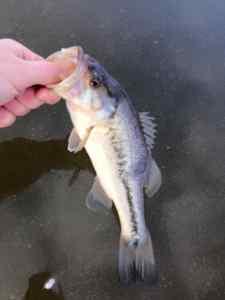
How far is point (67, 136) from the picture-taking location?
5.39ft

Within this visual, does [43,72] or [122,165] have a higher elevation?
[43,72]

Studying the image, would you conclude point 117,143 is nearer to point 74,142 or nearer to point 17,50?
point 74,142

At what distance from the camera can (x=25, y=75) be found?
1.29m

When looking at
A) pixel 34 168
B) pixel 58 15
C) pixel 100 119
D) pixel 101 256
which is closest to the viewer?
pixel 100 119

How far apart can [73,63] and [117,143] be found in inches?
11.1

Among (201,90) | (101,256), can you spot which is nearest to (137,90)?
(201,90)

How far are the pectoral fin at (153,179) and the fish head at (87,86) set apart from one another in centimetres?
24

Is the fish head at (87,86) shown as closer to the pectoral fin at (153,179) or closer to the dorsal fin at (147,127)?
the dorsal fin at (147,127)

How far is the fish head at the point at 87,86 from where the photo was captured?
1.32 metres

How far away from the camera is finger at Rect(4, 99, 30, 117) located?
59.1 inches

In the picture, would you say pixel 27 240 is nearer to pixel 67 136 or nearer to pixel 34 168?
pixel 34 168

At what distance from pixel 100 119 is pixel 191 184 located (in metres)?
0.46

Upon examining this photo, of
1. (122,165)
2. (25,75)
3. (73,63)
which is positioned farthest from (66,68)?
(122,165)

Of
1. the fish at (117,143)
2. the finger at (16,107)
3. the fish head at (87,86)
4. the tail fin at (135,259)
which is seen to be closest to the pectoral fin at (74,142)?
the fish at (117,143)
